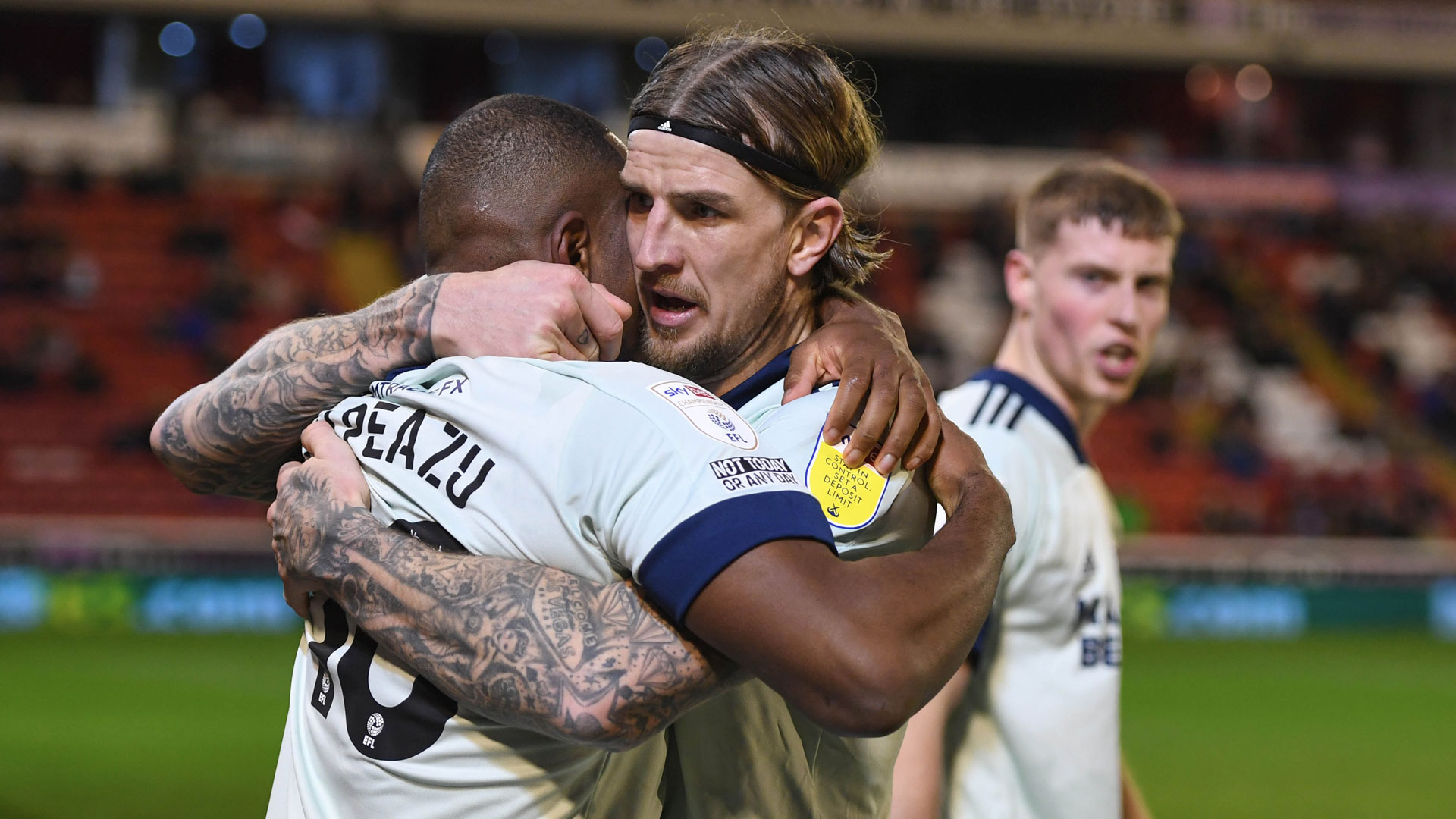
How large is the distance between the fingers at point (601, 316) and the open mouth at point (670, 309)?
33 cm

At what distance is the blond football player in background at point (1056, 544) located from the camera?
3.10m

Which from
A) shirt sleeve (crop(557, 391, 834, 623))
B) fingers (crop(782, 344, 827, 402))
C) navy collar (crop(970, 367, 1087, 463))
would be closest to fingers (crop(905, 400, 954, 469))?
fingers (crop(782, 344, 827, 402))

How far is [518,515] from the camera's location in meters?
1.85

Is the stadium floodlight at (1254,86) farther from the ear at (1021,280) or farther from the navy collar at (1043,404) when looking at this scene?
the navy collar at (1043,404)

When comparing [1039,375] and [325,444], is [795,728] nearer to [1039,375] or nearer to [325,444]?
[325,444]

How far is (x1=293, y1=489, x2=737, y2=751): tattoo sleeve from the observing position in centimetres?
174

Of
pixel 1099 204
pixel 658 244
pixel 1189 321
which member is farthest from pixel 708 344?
pixel 1189 321

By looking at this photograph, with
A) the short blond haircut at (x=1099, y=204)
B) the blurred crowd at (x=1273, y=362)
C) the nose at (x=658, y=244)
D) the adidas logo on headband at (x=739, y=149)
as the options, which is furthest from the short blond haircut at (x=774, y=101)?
the blurred crowd at (x=1273, y=362)

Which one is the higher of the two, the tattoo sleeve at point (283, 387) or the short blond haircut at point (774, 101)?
the short blond haircut at point (774, 101)

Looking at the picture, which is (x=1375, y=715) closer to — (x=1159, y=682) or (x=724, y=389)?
(x=1159, y=682)

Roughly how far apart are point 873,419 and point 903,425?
0.07m

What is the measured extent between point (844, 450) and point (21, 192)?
821 inches

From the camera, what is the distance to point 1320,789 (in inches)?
333

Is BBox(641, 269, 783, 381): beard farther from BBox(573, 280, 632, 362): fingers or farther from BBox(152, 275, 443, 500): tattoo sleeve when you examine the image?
BBox(152, 275, 443, 500): tattoo sleeve
